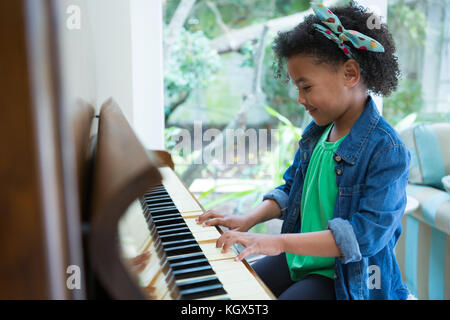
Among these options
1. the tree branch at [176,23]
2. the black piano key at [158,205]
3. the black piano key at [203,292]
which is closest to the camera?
the black piano key at [203,292]

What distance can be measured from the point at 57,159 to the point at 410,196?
198 centimetres

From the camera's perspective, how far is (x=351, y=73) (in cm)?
111

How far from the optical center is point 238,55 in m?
3.29

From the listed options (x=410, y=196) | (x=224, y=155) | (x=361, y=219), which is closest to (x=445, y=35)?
(x=410, y=196)

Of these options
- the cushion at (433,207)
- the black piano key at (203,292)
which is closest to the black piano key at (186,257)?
the black piano key at (203,292)

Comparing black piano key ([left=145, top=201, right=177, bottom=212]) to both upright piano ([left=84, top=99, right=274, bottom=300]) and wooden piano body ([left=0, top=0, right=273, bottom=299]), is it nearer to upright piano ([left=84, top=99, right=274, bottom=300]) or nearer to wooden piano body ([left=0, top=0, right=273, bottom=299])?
upright piano ([left=84, top=99, right=274, bottom=300])

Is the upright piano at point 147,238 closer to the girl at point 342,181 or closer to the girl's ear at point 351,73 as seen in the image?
the girl at point 342,181

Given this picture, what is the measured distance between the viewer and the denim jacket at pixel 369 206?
36.9 inches

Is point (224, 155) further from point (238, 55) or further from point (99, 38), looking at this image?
point (99, 38)

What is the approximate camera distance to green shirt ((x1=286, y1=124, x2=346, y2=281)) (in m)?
1.12

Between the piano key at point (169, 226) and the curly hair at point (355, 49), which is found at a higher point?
the curly hair at point (355, 49)

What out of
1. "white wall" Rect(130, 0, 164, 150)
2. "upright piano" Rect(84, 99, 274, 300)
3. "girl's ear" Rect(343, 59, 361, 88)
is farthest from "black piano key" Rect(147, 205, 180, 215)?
"white wall" Rect(130, 0, 164, 150)

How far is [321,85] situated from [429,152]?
132 cm
